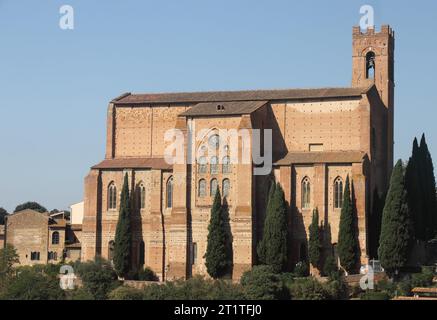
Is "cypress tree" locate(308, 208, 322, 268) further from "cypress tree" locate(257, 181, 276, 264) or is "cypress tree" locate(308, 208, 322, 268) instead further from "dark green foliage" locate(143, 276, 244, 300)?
"dark green foliage" locate(143, 276, 244, 300)

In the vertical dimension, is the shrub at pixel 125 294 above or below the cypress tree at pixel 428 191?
below

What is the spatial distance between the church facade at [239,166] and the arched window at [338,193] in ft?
0.19

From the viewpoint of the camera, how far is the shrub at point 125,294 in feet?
166

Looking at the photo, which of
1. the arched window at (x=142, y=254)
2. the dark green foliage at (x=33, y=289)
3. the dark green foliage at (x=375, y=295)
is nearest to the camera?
the dark green foliage at (x=375, y=295)

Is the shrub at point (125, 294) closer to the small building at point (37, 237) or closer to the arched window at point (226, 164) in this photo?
the arched window at point (226, 164)

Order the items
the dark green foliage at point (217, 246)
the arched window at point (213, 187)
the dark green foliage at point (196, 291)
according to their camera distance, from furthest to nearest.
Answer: the arched window at point (213, 187) < the dark green foliage at point (217, 246) < the dark green foliage at point (196, 291)

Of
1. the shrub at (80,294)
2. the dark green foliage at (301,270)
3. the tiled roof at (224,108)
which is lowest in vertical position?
the shrub at (80,294)

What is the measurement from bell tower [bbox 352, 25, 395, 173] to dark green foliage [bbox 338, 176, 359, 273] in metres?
9.90

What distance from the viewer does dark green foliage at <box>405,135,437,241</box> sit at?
5841 centimetres

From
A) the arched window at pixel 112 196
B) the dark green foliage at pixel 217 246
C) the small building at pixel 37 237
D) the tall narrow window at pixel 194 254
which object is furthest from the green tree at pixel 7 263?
the dark green foliage at pixel 217 246

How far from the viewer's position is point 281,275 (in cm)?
5456

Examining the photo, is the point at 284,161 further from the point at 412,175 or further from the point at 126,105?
the point at 126,105
